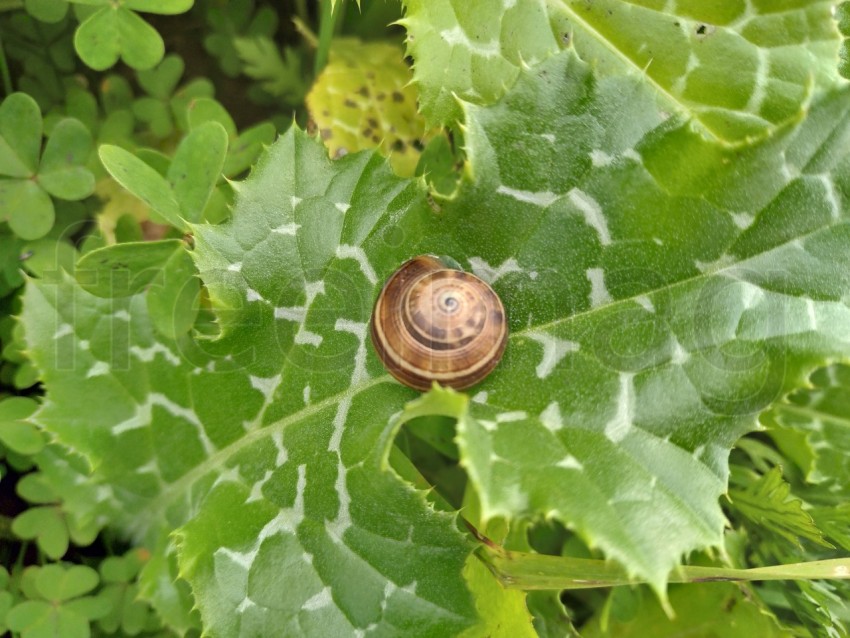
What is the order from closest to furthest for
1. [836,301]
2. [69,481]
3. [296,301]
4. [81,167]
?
[836,301], [296,301], [69,481], [81,167]

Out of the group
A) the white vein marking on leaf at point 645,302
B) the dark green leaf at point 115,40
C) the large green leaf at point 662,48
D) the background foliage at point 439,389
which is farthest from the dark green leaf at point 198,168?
the white vein marking on leaf at point 645,302

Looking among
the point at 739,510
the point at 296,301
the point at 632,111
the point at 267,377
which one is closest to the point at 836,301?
the point at 632,111

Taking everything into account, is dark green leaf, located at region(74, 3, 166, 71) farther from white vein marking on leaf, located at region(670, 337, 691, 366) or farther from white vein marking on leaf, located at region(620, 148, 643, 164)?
white vein marking on leaf, located at region(670, 337, 691, 366)

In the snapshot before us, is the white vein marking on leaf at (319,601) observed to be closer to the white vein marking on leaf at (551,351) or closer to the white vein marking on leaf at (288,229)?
the white vein marking on leaf at (551,351)

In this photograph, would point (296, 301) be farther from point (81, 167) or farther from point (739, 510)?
point (739, 510)

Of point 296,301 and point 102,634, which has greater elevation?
point 296,301

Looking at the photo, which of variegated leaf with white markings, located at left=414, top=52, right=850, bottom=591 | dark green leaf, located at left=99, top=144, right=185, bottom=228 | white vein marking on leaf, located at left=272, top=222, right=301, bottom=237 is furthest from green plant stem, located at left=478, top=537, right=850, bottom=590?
dark green leaf, located at left=99, top=144, right=185, bottom=228

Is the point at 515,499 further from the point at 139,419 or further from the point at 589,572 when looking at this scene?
the point at 139,419

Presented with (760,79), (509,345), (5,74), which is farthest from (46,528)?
(760,79)
